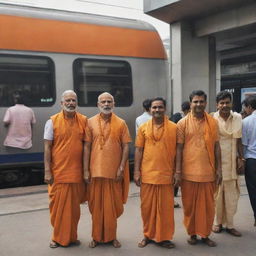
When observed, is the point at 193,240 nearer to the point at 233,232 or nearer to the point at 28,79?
the point at 233,232

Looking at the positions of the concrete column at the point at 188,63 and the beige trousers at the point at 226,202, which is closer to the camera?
the beige trousers at the point at 226,202

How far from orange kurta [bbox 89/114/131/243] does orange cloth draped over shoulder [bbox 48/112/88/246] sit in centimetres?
14

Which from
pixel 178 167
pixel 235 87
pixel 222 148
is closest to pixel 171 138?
pixel 178 167

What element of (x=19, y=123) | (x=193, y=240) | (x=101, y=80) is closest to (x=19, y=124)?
(x=19, y=123)

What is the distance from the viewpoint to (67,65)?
21.5 feet

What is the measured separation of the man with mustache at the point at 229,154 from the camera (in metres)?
3.98

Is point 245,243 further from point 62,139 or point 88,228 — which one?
point 62,139

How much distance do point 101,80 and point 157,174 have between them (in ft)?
12.1

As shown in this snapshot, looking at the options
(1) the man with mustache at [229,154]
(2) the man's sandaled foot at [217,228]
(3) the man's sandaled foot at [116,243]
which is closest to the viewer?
(3) the man's sandaled foot at [116,243]

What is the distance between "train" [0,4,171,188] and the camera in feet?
20.2

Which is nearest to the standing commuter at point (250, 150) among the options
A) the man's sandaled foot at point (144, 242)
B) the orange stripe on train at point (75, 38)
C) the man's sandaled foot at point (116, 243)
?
the man's sandaled foot at point (144, 242)

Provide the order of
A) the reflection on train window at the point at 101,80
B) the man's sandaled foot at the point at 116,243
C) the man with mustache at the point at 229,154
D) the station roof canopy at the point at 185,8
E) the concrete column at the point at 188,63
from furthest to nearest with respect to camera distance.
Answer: the concrete column at the point at 188,63 < the station roof canopy at the point at 185,8 < the reflection on train window at the point at 101,80 < the man with mustache at the point at 229,154 < the man's sandaled foot at the point at 116,243

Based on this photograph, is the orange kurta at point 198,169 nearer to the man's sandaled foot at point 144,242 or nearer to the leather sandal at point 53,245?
the man's sandaled foot at point 144,242

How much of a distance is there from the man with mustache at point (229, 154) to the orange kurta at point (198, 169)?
0.34 metres
